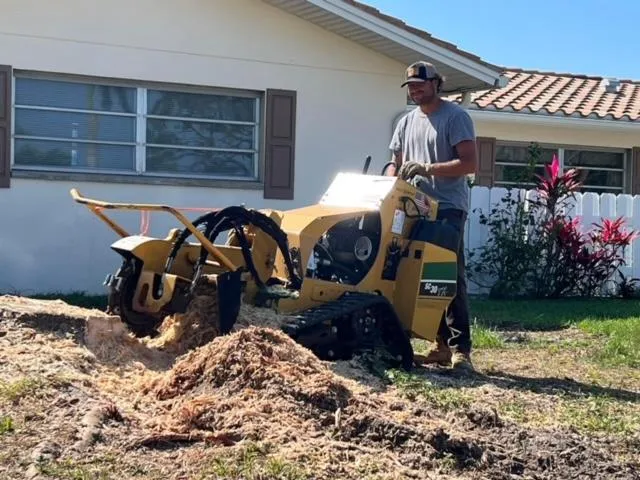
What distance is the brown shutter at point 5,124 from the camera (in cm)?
1051

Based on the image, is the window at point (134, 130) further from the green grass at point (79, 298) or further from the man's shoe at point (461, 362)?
the man's shoe at point (461, 362)

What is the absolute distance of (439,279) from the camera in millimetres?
6781

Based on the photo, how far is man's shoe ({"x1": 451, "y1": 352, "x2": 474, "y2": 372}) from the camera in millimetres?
6992

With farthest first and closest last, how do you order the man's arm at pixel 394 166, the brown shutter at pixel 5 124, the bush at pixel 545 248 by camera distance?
the bush at pixel 545 248 < the brown shutter at pixel 5 124 < the man's arm at pixel 394 166

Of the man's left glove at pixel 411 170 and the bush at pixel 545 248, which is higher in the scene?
the man's left glove at pixel 411 170

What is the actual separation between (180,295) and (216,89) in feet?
20.1

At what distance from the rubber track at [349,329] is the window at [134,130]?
221 inches

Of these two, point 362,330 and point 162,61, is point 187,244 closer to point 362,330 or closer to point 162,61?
point 362,330

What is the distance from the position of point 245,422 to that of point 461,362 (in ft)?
10.2

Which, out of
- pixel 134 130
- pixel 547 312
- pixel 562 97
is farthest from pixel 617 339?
pixel 562 97

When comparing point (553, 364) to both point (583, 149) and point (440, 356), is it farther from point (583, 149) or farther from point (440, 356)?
point (583, 149)

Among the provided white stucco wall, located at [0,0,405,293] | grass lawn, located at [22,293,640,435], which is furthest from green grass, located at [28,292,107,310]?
white stucco wall, located at [0,0,405,293]

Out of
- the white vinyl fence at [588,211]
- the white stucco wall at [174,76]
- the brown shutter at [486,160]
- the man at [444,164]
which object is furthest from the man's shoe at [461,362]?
the brown shutter at [486,160]

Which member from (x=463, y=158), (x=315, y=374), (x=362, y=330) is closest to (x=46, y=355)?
Answer: (x=315, y=374)
